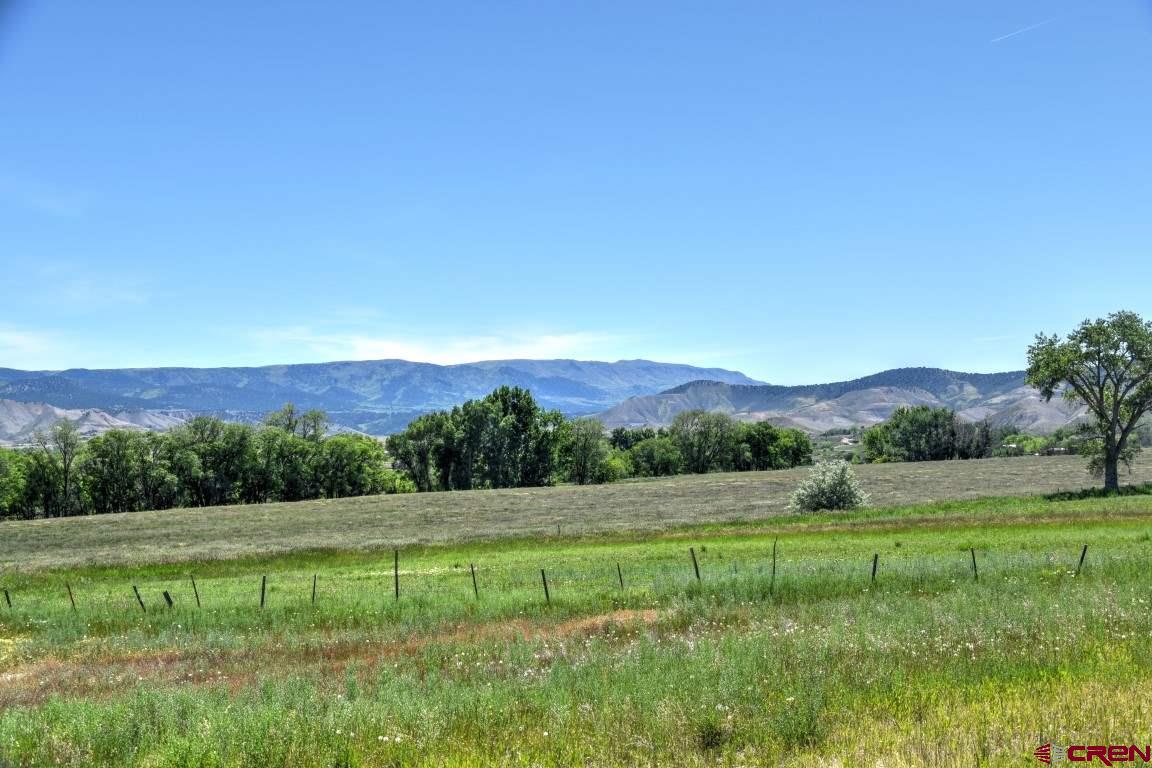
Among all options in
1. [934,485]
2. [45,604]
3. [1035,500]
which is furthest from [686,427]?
[45,604]

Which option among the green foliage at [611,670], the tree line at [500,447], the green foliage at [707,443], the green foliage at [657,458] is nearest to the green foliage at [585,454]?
the tree line at [500,447]

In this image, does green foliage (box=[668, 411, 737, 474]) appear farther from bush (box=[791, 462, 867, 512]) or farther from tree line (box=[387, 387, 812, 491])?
bush (box=[791, 462, 867, 512])

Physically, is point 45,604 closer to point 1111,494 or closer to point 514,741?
point 514,741

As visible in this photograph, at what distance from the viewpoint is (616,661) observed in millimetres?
13750

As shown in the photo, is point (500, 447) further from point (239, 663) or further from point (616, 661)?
point (616, 661)

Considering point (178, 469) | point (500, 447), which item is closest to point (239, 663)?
point (178, 469)

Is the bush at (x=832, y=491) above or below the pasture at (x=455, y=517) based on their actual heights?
above

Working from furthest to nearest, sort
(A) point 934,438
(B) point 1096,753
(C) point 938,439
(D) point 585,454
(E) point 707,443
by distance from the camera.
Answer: (A) point 934,438, (C) point 938,439, (E) point 707,443, (D) point 585,454, (B) point 1096,753

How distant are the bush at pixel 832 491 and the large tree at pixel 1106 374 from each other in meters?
17.0

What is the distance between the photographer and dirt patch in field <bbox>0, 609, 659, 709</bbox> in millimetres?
15750

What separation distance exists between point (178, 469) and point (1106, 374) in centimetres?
11463

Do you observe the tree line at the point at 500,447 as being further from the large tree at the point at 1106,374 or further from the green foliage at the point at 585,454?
the large tree at the point at 1106,374

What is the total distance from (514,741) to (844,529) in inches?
1590

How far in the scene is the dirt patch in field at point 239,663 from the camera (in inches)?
620
